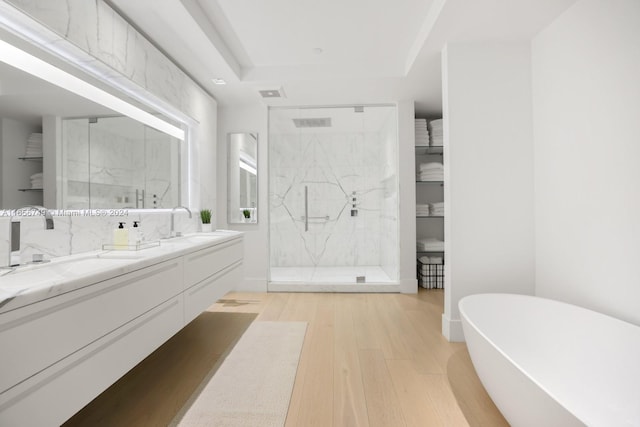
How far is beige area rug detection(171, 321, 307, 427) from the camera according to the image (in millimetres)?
1589

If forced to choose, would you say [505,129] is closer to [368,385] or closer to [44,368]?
[368,385]

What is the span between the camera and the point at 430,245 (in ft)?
13.4

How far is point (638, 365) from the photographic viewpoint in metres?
1.50

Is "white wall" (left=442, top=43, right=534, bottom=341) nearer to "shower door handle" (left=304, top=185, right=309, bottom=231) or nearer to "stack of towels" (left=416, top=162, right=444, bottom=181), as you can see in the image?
"stack of towels" (left=416, top=162, right=444, bottom=181)

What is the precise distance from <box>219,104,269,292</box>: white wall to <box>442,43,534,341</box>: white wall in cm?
231

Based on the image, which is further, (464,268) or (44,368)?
(464,268)

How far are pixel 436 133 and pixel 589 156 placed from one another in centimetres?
222

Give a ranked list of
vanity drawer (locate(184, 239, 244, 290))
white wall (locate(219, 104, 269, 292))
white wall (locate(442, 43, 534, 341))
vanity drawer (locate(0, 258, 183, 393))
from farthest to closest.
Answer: white wall (locate(219, 104, 269, 292)) → white wall (locate(442, 43, 534, 341)) → vanity drawer (locate(184, 239, 244, 290)) → vanity drawer (locate(0, 258, 183, 393))

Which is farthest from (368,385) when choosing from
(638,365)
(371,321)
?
(638,365)

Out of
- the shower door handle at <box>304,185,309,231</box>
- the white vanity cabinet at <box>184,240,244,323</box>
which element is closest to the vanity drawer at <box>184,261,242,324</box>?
the white vanity cabinet at <box>184,240,244,323</box>

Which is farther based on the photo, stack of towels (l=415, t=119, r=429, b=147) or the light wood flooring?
stack of towels (l=415, t=119, r=429, b=147)

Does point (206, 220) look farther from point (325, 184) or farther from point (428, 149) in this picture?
point (428, 149)

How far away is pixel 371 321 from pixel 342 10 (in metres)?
2.62

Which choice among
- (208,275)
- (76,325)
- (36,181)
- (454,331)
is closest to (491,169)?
(454,331)
